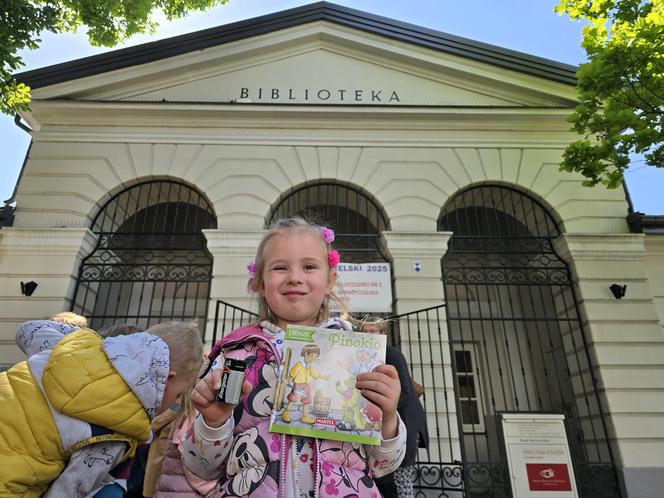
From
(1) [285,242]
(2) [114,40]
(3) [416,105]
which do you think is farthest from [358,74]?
(1) [285,242]

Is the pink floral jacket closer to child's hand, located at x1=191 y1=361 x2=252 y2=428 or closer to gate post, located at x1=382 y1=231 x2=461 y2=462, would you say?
child's hand, located at x1=191 y1=361 x2=252 y2=428

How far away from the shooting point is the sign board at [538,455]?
5.63 m

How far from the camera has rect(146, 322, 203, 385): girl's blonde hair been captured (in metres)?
2.41

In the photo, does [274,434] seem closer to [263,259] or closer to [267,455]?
[267,455]

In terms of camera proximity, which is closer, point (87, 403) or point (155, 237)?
point (87, 403)

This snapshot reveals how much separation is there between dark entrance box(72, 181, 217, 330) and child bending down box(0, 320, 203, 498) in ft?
18.6

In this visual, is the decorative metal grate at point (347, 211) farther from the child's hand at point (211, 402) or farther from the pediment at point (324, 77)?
the child's hand at point (211, 402)

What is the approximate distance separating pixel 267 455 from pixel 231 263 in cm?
637

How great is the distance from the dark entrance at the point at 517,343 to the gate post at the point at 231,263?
382cm

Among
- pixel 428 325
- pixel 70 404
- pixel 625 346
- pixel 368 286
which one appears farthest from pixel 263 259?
pixel 625 346

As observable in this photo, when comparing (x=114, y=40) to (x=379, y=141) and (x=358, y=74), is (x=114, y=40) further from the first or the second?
(x=379, y=141)

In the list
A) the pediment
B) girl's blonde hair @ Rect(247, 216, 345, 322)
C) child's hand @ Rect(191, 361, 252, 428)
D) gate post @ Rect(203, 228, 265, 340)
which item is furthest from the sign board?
the pediment

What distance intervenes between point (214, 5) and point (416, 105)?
19.3 ft

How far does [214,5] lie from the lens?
9852 millimetres
